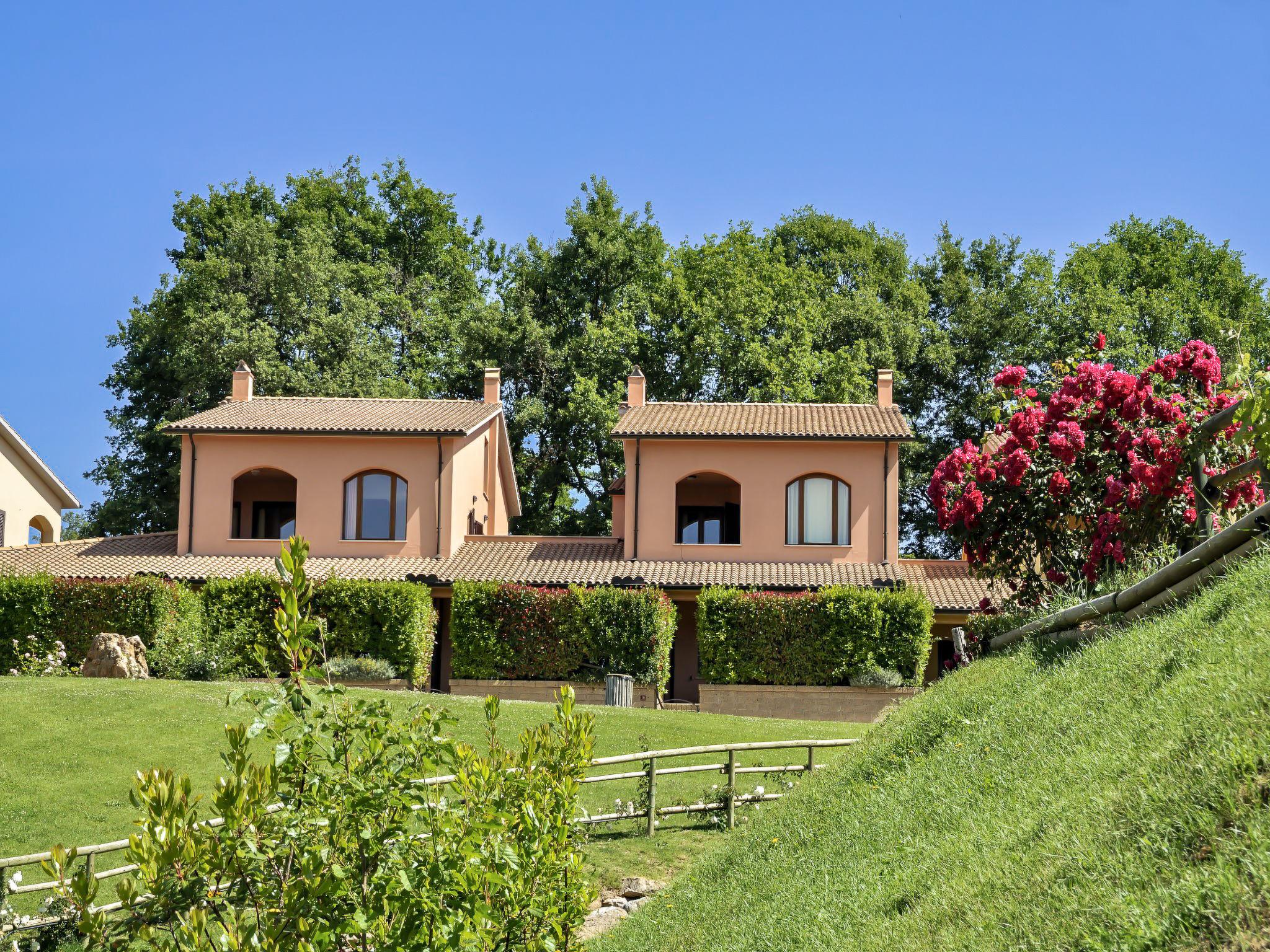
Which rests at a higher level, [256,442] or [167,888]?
[256,442]

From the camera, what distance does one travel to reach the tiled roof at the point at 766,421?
110 feet

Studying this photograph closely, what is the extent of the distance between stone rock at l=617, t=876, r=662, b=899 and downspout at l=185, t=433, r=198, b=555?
23230 millimetres

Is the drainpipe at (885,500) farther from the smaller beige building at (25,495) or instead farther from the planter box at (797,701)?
the smaller beige building at (25,495)

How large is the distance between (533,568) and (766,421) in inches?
314

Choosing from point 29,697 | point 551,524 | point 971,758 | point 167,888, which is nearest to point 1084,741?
point 971,758

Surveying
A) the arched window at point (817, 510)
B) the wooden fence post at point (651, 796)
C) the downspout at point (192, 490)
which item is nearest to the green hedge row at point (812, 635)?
the arched window at point (817, 510)

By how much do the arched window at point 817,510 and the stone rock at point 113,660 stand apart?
17061 millimetres

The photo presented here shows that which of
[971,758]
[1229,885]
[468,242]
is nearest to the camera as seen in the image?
[1229,885]

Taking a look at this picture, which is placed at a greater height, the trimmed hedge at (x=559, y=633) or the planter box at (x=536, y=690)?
the trimmed hedge at (x=559, y=633)

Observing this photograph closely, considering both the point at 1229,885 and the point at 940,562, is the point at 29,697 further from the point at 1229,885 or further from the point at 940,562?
the point at 940,562

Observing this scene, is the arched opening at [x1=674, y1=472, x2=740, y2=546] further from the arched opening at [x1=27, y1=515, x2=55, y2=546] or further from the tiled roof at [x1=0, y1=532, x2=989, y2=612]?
the arched opening at [x1=27, y1=515, x2=55, y2=546]

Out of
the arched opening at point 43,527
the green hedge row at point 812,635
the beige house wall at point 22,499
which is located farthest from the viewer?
the arched opening at point 43,527

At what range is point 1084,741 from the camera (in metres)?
6.98

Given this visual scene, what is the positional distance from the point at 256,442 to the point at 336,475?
2462 mm
